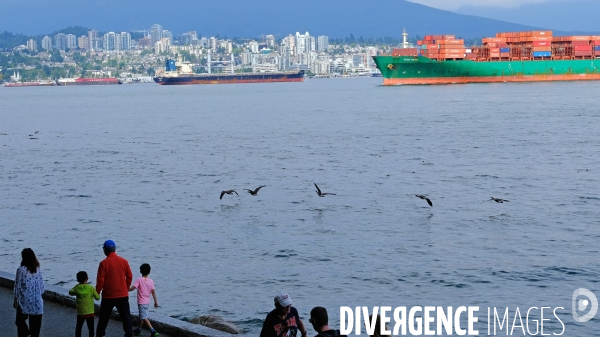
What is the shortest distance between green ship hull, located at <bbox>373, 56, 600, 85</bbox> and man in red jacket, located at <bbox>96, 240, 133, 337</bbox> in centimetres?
10993

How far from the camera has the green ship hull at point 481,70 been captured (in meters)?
122

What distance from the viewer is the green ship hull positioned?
12219 centimetres

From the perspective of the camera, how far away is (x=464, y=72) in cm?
12600

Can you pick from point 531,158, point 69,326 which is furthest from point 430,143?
point 69,326

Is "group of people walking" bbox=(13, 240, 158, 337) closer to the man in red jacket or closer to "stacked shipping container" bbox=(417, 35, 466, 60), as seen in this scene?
the man in red jacket

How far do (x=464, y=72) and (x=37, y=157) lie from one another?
8787 centimetres

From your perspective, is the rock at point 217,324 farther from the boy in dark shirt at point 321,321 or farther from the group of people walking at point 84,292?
the boy in dark shirt at point 321,321

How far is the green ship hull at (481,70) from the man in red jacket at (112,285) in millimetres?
109927

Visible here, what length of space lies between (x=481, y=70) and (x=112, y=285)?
394 feet

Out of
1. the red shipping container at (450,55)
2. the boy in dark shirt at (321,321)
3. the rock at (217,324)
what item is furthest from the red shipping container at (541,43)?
the boy in dark shirt at (321,321)

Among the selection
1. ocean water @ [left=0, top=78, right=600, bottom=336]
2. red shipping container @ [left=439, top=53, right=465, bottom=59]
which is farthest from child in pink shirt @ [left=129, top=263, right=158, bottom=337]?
red shipping container @ [left=439, top=53, right=465, bottom=59]

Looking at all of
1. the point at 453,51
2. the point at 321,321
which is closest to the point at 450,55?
the point at 453,51

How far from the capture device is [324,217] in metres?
25.1

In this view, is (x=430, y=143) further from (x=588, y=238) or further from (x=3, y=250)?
(x=3, y=250)
